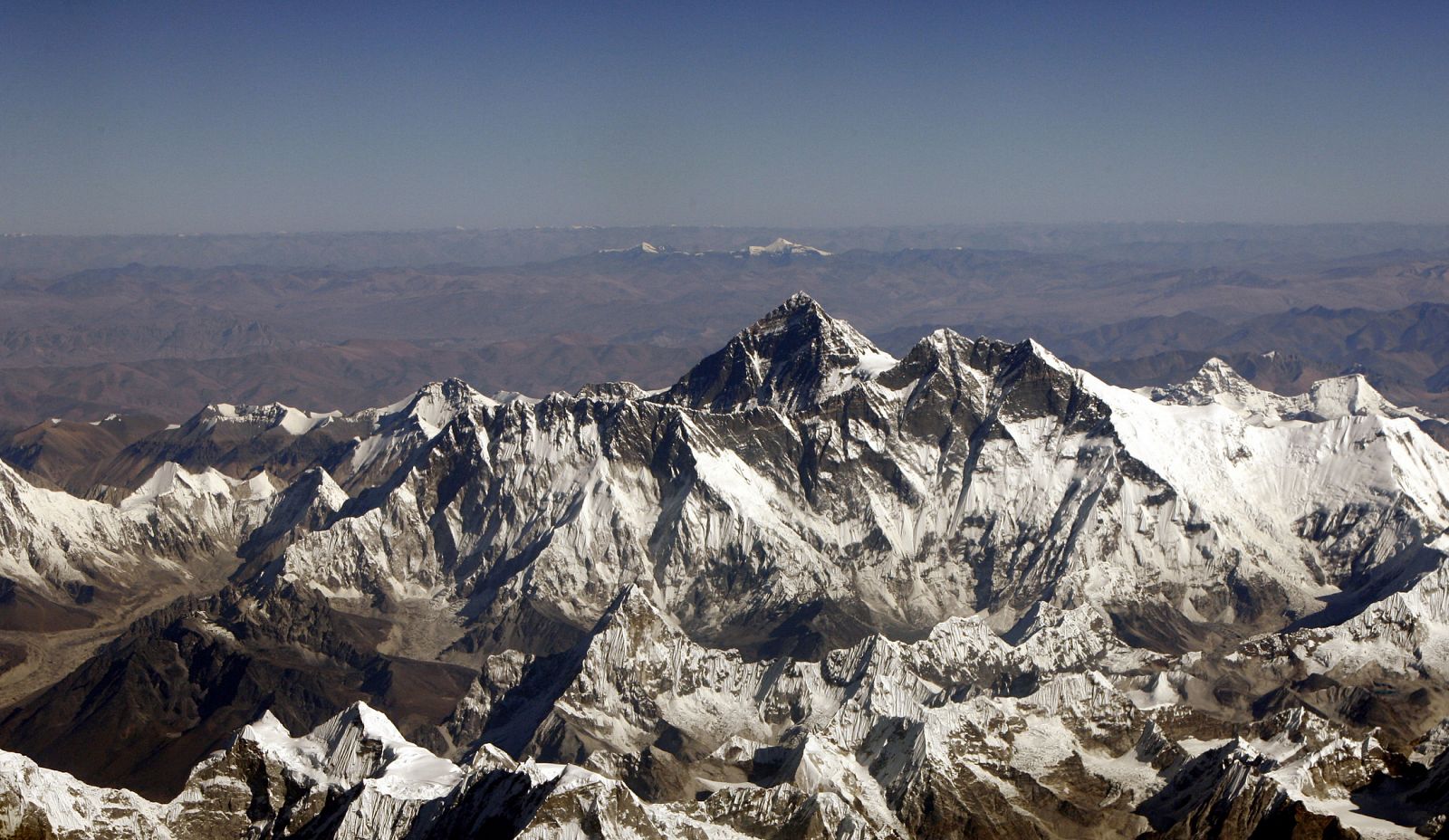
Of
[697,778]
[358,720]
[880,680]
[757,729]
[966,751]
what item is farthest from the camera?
[757,729]

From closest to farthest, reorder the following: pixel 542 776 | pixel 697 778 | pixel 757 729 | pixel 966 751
Answer: pixel 542 776 < pixel 966 751 < pixel 697 778 < pixel 757 729

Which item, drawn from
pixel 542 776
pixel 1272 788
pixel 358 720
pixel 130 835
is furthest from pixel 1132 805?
pixel 130 835

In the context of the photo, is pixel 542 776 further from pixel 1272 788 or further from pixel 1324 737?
pixel 1324 737

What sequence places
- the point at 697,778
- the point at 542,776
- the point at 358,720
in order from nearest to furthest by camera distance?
the point at 542,776 < the point at 358,720 < the point at 697,778

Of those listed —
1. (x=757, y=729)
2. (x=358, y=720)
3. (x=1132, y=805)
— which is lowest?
(x=757, y=729)

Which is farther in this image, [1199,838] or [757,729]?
[757,729]

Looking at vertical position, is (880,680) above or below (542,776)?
below

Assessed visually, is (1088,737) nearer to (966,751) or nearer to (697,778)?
(966,751)

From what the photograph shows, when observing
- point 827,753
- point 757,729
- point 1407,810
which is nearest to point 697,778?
point 827,753

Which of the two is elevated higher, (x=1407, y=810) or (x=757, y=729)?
(x=1407, y=810)
